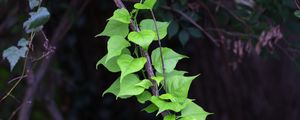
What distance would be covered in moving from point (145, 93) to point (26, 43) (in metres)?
0.35

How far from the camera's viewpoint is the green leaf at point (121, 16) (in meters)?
1.11

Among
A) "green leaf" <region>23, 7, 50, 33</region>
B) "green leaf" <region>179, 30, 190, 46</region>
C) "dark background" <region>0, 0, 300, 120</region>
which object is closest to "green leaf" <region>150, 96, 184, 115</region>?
"green leaf" <region>23, 7, 50, 33</region>

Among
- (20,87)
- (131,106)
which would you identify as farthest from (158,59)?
(131,106)

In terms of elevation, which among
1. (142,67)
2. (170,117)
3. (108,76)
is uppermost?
(142,67)

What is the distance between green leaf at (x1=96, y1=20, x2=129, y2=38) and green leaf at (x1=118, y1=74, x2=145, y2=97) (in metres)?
0.09

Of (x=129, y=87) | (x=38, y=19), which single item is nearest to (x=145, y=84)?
(x=129, y=87)

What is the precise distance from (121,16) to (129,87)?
0.45 feet

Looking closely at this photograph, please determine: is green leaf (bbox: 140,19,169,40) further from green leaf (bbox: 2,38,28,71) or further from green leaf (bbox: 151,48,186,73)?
green leaf (bbox: 2,38,28,71)

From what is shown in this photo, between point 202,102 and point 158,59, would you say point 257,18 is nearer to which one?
point 158,59

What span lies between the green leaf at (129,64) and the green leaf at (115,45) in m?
0.02

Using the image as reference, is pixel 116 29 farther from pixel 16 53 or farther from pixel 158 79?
pixel 16 53

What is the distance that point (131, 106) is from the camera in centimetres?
284

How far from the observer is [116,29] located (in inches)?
45.7

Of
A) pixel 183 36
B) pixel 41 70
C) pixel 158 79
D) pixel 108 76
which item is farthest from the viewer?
pixel 108 76
